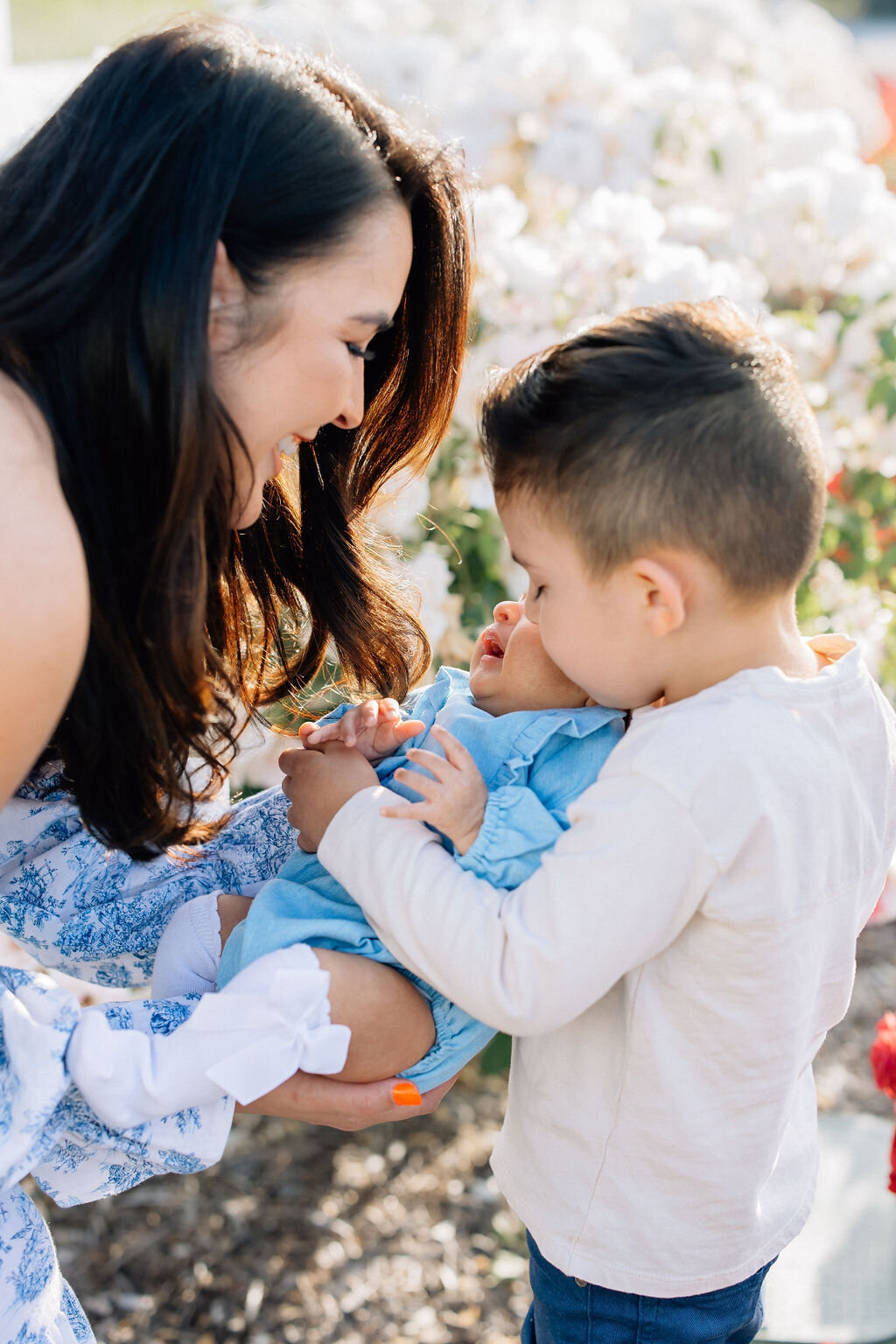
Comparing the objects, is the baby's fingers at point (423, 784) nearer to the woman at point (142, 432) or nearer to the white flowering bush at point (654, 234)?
the woman at point (142, 432)

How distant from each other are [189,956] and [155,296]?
793mm

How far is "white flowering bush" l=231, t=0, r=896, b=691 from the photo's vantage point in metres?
2.48

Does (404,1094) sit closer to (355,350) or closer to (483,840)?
(483,840)

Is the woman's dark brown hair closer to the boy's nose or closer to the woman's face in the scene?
the woman's face

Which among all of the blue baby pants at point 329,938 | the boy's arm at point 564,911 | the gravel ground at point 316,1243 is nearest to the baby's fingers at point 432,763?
the boy's arm at point 564,911

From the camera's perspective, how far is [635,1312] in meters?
1.44

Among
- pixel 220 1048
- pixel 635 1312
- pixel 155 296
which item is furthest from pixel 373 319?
pixel 635 1312

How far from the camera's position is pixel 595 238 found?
8.52ft

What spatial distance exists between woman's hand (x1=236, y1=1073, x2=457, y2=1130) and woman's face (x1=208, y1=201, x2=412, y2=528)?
2.25ft

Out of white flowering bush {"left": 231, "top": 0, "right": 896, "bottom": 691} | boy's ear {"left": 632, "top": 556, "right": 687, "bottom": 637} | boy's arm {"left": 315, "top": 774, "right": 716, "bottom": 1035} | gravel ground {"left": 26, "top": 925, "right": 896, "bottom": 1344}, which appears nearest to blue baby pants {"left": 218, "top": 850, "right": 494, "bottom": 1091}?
boy's arm {"left": 315, "top": 774, "right": 716, "bottom": 1035}

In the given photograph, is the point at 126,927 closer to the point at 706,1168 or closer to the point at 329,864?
the point at 329,864

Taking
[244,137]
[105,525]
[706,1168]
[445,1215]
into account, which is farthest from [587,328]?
[445,1215]

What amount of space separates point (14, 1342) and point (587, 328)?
4.18 ft

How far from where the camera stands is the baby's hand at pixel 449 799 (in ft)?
4.42
